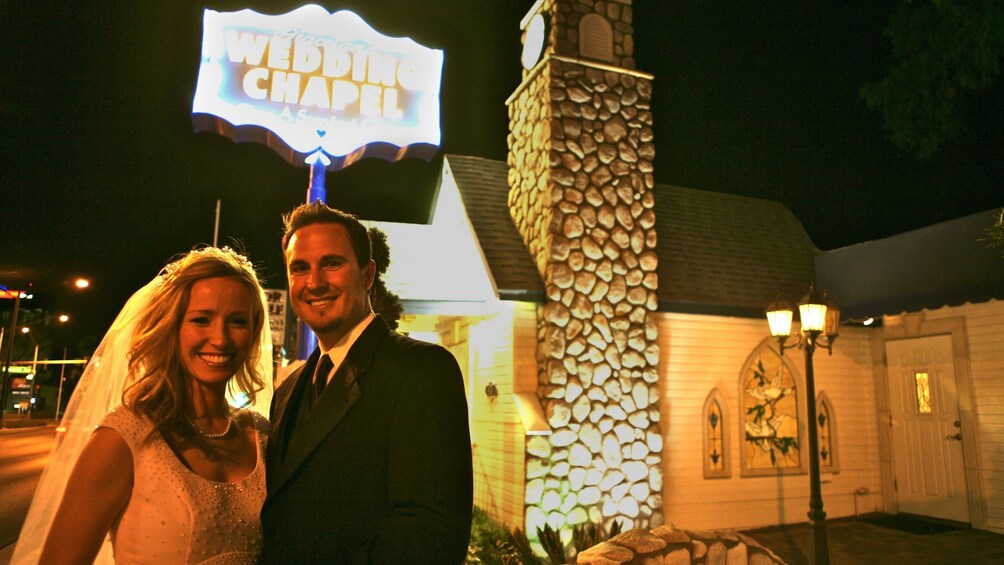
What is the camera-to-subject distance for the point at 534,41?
354 inches

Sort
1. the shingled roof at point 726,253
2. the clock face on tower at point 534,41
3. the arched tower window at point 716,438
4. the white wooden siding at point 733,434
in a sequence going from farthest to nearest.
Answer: the shingled roof at point 726,253 → the arched tower window at point 716,438 → the white wooden siding at point 733,434 → the clock face on tower at point 534,41

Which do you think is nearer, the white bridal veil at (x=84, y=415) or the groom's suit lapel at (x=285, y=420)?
the groom's suit lapel at (x=285, y=420)

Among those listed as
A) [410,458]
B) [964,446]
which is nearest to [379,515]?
[410,458]

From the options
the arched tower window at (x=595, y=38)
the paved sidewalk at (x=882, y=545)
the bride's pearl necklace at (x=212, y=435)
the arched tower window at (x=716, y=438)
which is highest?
the arched tower window at (x=595, y=38)

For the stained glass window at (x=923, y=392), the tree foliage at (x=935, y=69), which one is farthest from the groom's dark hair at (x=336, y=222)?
the stained glass window at (x=923, y=392)

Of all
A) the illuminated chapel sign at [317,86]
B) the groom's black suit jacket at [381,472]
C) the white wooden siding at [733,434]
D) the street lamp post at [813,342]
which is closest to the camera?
the groom's black suit jacket at [381,472]

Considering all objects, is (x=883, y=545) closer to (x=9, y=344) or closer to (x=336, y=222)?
(x=336, y=222)

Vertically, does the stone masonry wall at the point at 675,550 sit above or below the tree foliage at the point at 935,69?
below

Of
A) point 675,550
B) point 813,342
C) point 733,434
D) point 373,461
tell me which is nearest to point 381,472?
point 373,461

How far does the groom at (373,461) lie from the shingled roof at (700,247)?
5895 millimetres

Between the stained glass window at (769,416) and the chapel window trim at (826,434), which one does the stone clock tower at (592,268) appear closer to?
the stained glass window at (769,416)

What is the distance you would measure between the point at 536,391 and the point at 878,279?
538 centimetres

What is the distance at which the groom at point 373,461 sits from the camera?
1615mm

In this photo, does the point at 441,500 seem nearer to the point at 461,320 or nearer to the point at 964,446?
the point at 461,320
